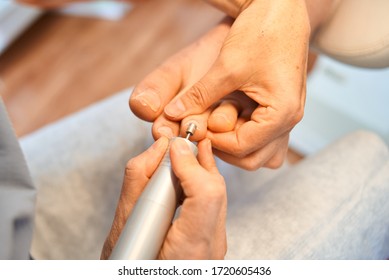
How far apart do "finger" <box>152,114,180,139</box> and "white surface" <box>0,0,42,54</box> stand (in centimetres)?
131

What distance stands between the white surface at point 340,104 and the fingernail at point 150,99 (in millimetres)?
781

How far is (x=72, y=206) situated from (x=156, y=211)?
0.29 m

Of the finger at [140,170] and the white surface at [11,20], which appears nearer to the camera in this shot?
the finger at [140,170]

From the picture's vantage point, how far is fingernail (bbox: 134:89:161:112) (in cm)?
55

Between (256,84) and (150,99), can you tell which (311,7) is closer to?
(256,84)

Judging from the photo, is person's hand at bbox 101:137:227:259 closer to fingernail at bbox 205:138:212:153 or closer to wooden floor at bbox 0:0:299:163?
fingernail at bbox 205:138:212:153

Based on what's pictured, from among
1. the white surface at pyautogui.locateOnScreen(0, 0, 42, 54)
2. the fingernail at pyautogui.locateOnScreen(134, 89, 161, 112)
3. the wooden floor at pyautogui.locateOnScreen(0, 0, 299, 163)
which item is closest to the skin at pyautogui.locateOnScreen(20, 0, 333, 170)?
the fingernail at pyautogui.locateOnScreen(134, 89, 161, 112)

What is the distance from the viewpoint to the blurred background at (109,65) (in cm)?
124

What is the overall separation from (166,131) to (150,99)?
0.05 meters

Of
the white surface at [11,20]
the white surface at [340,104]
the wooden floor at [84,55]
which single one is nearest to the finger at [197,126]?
the white surface at [340,104]

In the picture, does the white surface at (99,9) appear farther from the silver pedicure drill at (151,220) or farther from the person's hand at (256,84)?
the silver pedicure drill at (151,220)

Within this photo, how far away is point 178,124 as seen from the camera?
0.56 m
